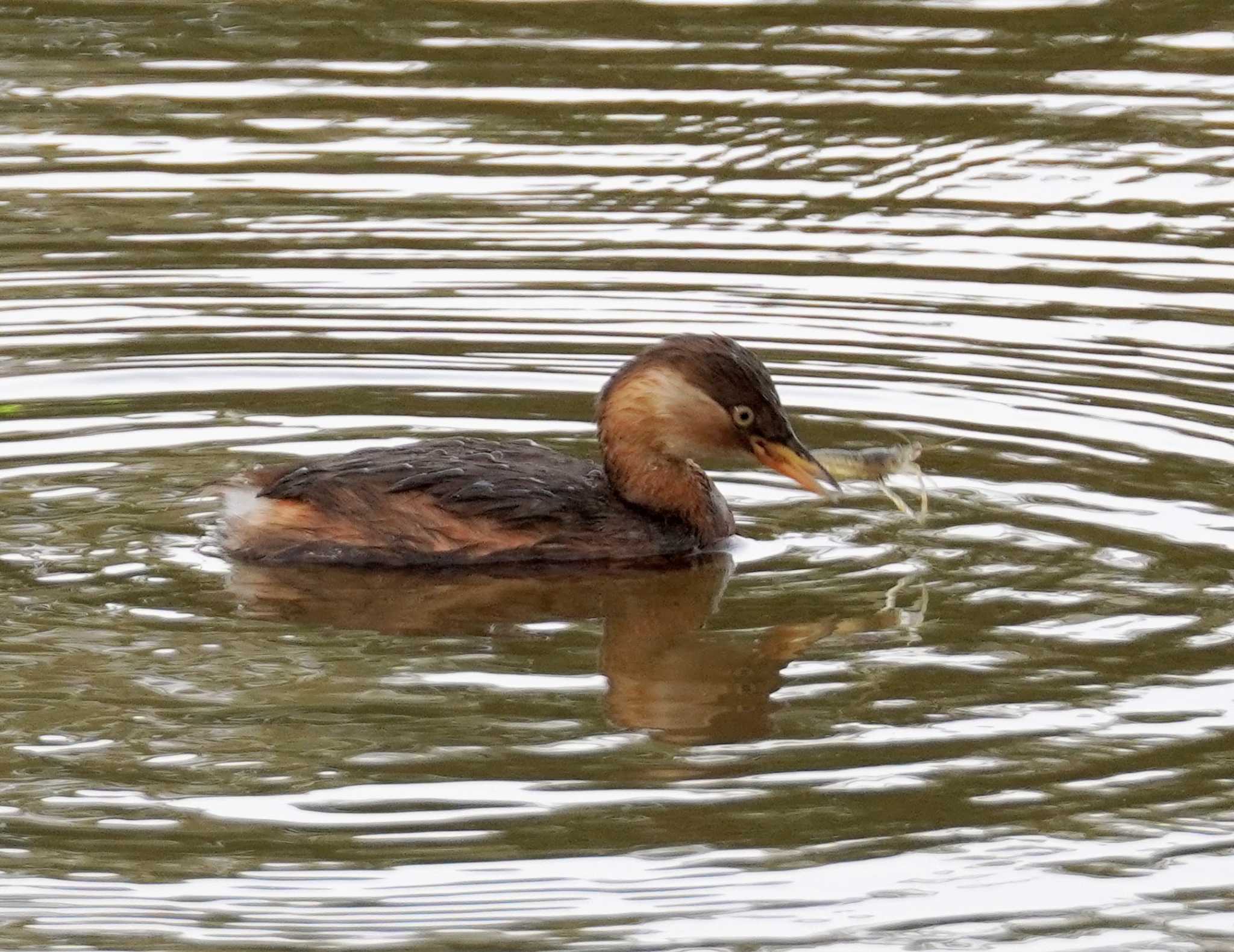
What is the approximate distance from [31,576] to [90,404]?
203 cm

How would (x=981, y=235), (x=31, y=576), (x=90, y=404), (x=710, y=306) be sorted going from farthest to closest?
(x=981, y=235) → (x=710, y=306) → (x=90, y=404) → (x=31, y=576)

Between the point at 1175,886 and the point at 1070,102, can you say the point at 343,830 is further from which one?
the point at 1070,102

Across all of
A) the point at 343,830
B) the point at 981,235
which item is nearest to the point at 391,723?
the point at 343,830

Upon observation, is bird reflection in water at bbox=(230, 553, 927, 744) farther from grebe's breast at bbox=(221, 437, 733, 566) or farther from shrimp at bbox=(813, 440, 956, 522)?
shrimp at bbox=(813, 440, 956, 522)

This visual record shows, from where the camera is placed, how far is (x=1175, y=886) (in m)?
6.18

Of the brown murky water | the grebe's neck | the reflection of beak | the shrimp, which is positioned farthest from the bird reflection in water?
the shrimp

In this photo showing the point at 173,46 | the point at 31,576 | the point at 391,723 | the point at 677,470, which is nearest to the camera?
the point at 391,723

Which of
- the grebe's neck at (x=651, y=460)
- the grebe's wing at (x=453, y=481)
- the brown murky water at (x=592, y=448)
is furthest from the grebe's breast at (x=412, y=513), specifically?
the grebe's neck at (x=651, y=460)

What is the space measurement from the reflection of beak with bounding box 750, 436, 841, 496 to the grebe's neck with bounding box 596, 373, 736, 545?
23 cm

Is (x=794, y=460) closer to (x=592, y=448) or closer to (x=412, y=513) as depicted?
(x=592, y=448)

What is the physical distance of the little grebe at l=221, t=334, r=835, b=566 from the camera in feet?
28.9

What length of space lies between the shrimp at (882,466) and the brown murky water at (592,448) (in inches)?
4.4

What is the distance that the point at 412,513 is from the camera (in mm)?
8797

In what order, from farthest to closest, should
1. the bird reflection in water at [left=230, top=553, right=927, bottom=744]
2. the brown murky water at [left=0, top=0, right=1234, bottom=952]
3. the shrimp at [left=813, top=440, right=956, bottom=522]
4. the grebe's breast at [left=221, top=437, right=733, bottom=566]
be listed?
the shrimp at [left=813, top=440, right=956, bottom=522] → the grebe's breast at [left=221, top=437, right=733, bottom=566] → the bird reflection in water at [left=230, top=553, right=927, bottom=744] → the brown murky water at [left=0, top=0, right=1234, bottom=952]
